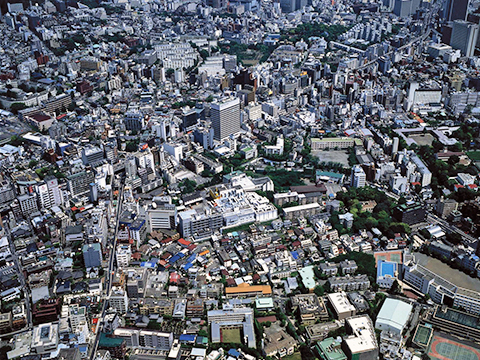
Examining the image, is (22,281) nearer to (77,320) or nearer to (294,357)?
(77,320)

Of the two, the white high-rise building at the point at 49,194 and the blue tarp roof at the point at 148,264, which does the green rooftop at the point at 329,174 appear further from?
the white high-rise building at the point at 49,194

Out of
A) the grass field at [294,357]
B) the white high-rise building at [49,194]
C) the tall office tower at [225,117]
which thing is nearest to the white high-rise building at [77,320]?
the grass field at [294,357]

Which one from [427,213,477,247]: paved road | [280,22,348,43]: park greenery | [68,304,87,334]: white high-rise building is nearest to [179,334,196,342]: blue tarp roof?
[68,304,87,334]: white high-rise building

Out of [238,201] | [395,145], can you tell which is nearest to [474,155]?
[395,145]

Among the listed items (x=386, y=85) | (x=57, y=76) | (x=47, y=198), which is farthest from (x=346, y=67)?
(x=47, y=198)

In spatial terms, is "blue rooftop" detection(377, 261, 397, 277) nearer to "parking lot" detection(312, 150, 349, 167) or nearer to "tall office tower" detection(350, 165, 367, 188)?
"tall office tower" detection(350, 165, 367, 188)
